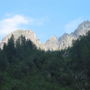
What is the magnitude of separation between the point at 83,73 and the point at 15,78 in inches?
926

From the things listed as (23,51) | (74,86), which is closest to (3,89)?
(74,86)

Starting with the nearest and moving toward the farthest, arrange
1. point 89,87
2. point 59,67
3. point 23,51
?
point 89,87
point 59,67
point 23,51

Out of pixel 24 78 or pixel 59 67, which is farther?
pixel 59 67

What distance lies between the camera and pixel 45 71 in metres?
120

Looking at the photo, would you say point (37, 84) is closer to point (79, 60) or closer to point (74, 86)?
point (74, 86)

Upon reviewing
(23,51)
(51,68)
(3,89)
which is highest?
(23,51)

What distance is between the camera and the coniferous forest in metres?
106

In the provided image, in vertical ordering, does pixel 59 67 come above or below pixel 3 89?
above

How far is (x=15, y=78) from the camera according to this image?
374 feet

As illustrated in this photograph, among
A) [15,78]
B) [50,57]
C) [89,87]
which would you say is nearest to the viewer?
[89,87]

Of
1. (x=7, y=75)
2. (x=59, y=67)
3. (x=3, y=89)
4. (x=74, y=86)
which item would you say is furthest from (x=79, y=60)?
(x=3, y=89)

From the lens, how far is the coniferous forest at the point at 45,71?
106m

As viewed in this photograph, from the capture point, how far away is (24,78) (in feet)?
375

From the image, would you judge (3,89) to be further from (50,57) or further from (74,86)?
(50,57)
